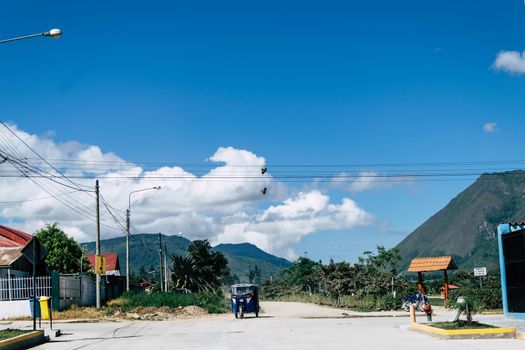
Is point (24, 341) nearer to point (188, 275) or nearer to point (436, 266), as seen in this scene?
point (436, 266)

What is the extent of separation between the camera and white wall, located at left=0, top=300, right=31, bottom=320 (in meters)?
36.8

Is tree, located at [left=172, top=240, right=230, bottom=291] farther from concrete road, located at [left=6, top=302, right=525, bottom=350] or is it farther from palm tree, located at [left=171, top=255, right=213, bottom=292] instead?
concrete road, located at [left=6, top=302, right=525, bottom=350]

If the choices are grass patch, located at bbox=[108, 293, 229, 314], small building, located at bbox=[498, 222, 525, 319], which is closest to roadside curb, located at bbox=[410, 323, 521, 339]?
small building, located at bbox=[498, 222, 525, 319]

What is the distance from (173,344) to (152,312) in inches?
909

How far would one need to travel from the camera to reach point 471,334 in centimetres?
1922

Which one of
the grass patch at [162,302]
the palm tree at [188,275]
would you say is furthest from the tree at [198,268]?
the grass patch at [162,302]

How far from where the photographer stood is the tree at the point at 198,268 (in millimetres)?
65625

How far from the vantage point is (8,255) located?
40969 mm

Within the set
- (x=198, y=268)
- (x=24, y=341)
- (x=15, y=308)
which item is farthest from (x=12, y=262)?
(x=198, y=268)

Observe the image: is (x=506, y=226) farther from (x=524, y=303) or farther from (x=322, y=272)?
(x=322, y=272)

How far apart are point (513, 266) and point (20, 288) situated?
86.7ft

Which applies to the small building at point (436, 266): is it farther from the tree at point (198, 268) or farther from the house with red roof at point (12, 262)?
the tree at point (198, 268)

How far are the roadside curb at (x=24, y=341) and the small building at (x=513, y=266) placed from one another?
19468mm

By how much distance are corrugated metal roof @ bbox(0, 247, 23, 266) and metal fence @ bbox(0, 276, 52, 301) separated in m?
1.41
